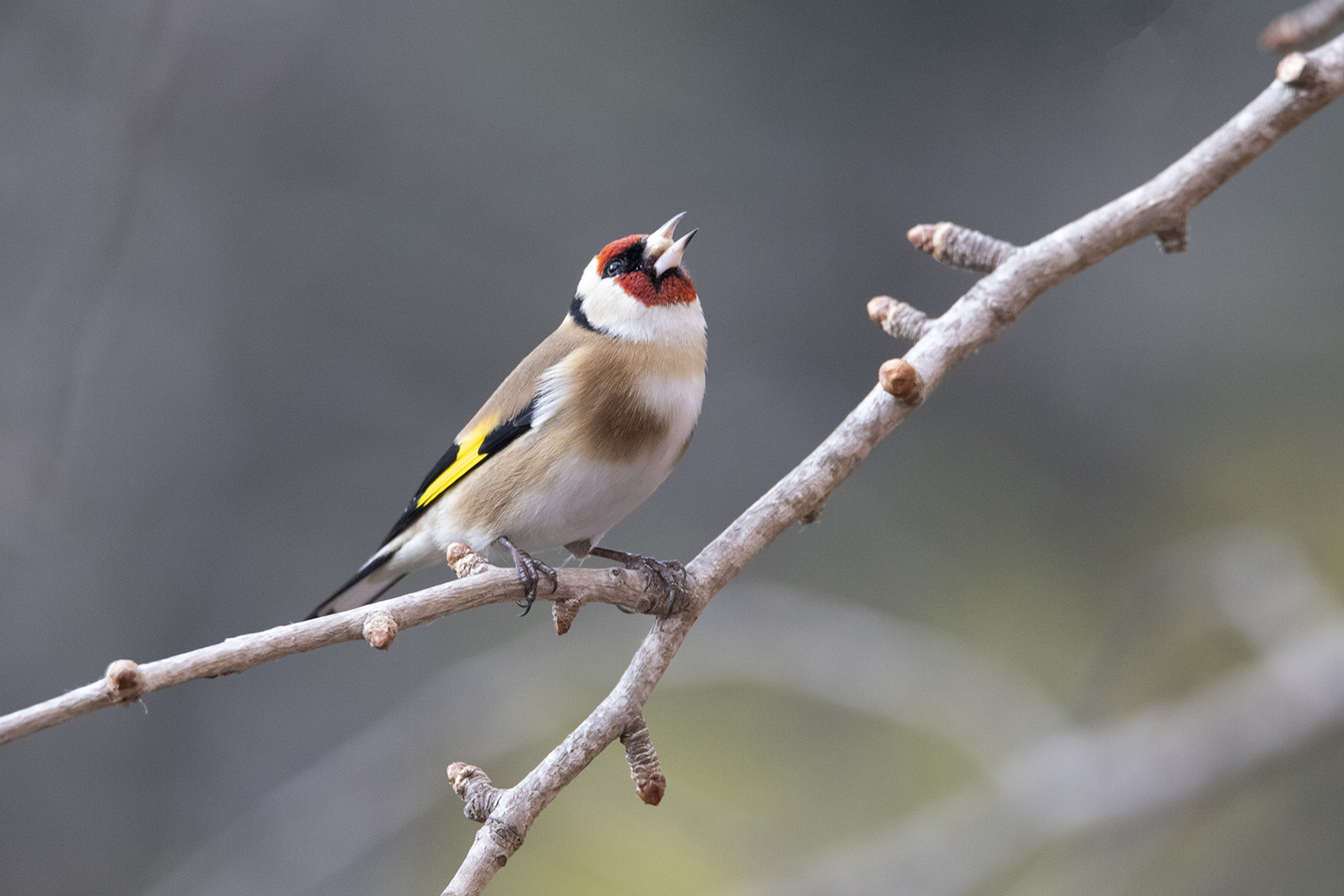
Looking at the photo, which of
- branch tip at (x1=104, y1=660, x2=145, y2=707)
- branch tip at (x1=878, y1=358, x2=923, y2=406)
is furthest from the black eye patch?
branch tip at (x1=104, y1=660, x2=145, y2=707)

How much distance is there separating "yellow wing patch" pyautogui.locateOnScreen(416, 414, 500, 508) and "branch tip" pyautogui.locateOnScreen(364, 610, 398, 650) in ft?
2.11

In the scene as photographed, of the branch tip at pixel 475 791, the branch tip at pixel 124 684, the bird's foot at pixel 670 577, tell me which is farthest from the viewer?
the bird's foot at pixel 670 577

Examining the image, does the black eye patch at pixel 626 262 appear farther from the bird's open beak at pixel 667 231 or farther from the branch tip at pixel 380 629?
the branch tip at pixel 380 629

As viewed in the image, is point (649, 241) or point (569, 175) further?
point (569, 175)

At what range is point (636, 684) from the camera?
105cm

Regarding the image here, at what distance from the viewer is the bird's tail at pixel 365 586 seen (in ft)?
4.97

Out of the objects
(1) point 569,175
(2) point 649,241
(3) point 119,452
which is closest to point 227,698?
(3) point 119,452

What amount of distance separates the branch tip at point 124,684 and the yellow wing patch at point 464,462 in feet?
2.55

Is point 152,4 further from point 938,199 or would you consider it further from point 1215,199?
point 1215,199

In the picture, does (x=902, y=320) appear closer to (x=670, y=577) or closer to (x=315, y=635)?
(x=670, y=577)

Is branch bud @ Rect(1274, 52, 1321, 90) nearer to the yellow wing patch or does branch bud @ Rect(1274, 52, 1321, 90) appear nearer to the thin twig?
the thin twig

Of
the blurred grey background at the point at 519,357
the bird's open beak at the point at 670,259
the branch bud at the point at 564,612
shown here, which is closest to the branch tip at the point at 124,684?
the branch bud at the point at 564,612

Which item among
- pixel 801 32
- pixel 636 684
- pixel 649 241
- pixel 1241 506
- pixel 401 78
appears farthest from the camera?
pixel 1241 506

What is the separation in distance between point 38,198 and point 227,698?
134 cm
